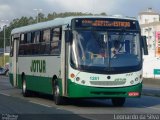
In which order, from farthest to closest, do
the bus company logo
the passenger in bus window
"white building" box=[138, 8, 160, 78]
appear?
"white building" box=[138, 8, 160, 78]
the bus company logo
the passenger in bus window

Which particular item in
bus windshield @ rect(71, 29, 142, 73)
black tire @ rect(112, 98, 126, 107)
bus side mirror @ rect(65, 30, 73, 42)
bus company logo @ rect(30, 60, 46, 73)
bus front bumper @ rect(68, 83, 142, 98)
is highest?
bus side mirror @ rect(65, 30, 73, 42)

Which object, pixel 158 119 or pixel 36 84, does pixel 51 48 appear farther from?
pixel 158 119

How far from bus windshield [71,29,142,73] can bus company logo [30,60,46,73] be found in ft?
12.8

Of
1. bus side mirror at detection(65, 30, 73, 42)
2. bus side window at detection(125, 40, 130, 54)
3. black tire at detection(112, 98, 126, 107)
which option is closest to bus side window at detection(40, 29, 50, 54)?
bus side mirror at detection(65, 30, 73, 42)

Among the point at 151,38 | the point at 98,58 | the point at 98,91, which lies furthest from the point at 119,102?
the point at 151,38

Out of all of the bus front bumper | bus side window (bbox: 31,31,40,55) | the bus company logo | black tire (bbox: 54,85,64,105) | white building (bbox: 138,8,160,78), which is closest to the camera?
the bus front bumper

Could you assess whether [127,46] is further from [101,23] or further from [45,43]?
[45,43]

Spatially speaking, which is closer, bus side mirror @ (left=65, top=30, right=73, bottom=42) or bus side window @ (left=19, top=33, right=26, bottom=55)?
bus side mirror @ (left=65, top=30, right=73, bottom=42)

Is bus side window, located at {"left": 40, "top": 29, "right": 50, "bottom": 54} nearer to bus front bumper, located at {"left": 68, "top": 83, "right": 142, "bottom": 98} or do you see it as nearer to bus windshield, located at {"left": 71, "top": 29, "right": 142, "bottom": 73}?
bus windshield, located at {"left": 71, "top": 29, "right": 142, "bottom": 73}

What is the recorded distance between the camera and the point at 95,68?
19.4 metres

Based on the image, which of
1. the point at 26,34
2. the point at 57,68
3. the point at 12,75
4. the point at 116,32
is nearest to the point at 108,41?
the point at 116,32

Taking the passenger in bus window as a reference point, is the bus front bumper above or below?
below

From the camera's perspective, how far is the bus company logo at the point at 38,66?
23312mm

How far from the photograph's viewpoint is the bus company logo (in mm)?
23312
